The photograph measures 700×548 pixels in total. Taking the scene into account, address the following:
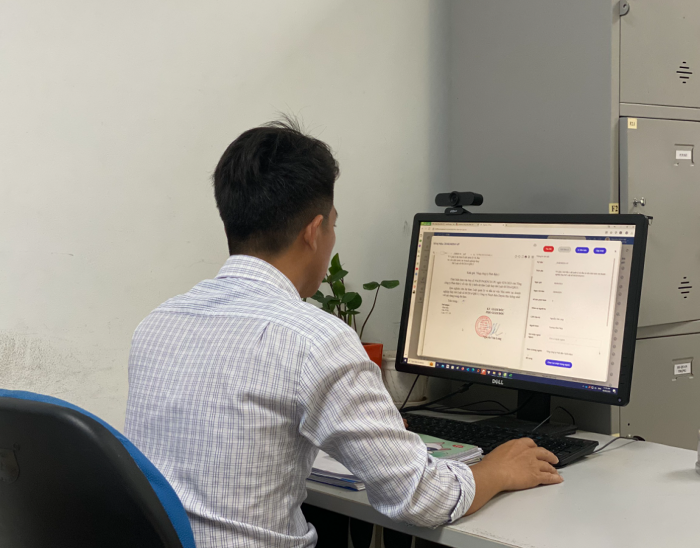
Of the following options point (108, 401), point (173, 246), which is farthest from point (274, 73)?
point (108, 401)

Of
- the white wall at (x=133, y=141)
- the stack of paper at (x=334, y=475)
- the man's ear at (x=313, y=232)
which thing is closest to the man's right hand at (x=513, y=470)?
the stack of paper at (x=334, y=475)

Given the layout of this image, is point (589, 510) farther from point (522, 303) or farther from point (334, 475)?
point (522, 303)

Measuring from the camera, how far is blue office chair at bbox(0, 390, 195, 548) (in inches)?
28.4

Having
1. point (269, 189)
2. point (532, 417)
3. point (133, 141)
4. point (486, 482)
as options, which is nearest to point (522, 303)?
point (532, 417)

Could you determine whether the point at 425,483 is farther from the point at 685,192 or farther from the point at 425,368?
the point at 685,192

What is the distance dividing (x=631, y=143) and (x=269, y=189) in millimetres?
922

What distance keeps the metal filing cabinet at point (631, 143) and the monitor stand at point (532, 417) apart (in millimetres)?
126

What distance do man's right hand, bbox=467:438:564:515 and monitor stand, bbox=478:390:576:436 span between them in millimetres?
256

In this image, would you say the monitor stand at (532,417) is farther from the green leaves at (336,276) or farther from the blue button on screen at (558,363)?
the green leaves at (336,276)

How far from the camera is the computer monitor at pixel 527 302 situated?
136 centimetres

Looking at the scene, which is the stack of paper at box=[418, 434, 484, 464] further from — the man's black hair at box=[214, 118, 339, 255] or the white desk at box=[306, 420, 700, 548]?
the man's black hair at box=[214, 118, 339, 255]

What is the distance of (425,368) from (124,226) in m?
0.75

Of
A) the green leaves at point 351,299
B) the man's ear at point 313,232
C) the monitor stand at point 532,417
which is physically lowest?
the monitor stand at point 532,417

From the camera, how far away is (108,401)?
150 centimetres
